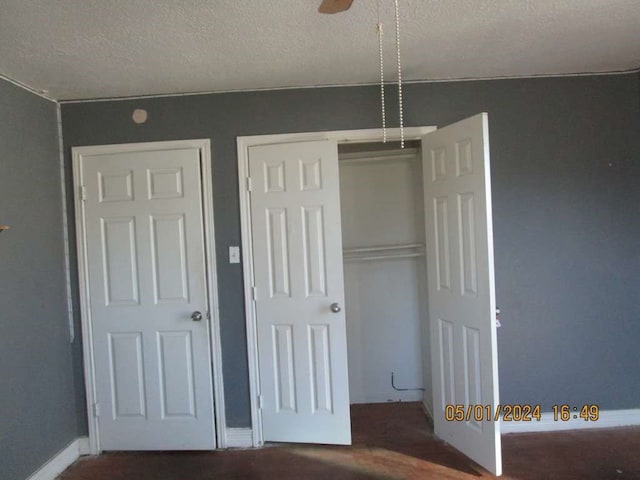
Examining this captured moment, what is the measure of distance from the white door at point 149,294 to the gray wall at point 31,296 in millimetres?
187

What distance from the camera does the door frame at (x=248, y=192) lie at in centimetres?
274

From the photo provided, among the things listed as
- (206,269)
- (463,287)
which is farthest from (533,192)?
(206,269)

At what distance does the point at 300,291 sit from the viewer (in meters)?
2.74

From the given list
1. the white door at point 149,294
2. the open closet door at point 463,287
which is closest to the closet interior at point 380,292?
the open closet door at point 463,287

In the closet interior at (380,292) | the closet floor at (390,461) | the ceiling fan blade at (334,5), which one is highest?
the ceiling fan blade at (334,5)

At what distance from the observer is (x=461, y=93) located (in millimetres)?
2764

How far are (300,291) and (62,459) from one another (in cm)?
181

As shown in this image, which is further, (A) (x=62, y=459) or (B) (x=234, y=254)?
(B) (x=234, y=254)

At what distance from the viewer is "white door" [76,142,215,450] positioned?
2754 millimetres

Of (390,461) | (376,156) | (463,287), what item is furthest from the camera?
(376,156)

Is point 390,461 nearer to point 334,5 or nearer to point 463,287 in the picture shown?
point 463,287

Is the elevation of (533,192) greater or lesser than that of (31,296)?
greater
